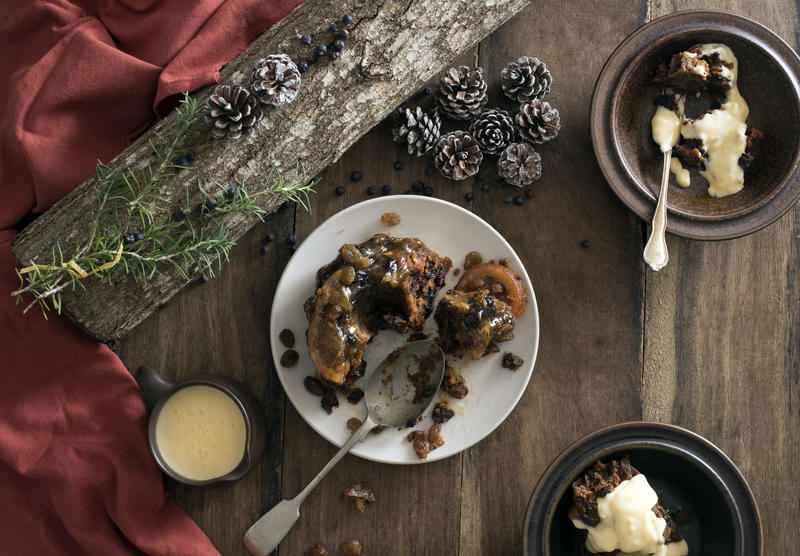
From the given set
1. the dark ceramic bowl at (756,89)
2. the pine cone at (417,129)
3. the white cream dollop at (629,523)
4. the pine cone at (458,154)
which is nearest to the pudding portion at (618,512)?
the white cream dollop at (629,523)

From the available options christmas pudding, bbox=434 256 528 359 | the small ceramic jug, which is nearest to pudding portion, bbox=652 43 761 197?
christmas pudding, bbox=434 256 528 359

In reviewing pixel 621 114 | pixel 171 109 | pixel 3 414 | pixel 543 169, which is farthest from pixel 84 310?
pixel 621 114

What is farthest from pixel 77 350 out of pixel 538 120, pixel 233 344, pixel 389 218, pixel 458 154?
pixel 538 120

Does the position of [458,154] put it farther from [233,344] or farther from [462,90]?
[233,344]

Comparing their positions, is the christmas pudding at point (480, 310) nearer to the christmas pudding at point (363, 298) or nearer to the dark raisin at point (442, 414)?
the christmas pudding at point (363, 298)

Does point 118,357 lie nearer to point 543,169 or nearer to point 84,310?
point 84,310

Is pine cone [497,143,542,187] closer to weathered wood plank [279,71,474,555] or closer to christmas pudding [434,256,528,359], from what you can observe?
christmas pudding [434,256,528,359]
